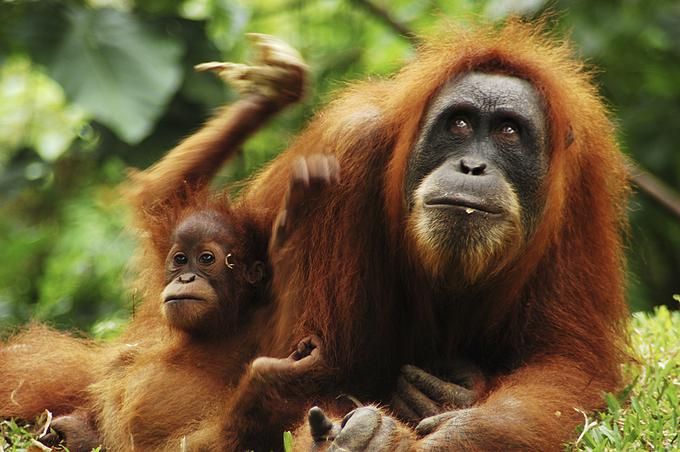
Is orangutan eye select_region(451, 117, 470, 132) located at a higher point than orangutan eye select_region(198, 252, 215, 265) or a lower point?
higher

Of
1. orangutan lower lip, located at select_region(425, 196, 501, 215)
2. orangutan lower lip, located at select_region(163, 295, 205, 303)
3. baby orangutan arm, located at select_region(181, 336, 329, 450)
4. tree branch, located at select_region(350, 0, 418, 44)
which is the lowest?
baby orangutan arm, located at select_region(181, 336, 329, 450)

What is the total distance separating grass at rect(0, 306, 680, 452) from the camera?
398 cm

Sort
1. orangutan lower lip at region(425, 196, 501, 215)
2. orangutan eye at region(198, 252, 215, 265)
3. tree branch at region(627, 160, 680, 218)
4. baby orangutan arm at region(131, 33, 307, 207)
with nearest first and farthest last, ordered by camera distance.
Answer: orangutan lower lip at region(425, 196, 501, 215) < orangutan eye at region(198, 252, 215, 265) < baby orangutan arm at region(131, 33, 307, 207) < tree branch at region(627, 160, 680, 218)

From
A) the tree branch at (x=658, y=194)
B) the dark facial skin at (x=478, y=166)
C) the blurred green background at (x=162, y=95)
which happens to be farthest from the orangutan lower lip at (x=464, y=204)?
the tree branch at (x=658, y=194)

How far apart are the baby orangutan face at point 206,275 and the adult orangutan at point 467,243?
341 mm

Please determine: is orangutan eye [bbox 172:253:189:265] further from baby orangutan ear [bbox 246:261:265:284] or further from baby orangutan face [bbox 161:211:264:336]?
baby orangutan ear [bbox 246:261:265:284]

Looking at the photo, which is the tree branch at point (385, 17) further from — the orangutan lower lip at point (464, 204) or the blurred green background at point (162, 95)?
the orangutan lower lip at point (464, 204)

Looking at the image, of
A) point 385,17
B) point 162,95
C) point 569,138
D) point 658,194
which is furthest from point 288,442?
point 385,17

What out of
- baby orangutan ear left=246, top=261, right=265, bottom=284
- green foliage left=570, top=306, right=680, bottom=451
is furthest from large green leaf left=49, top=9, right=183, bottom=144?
green foliage left=570, top=306, right=680, bottom=451

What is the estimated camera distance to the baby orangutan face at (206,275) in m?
4.53

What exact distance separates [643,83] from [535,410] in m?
5.27

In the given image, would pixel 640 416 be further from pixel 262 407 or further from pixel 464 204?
pixel 262 407

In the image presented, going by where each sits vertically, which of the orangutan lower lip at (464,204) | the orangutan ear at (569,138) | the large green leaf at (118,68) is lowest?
the large green leaf at (118,68)

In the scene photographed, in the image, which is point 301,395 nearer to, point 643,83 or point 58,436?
point 58,436
